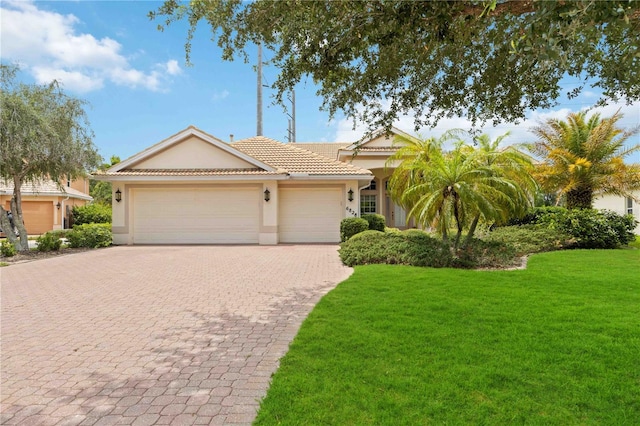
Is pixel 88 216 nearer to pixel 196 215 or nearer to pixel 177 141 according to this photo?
pixel 177 141

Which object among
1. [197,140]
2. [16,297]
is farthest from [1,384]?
[197,140]

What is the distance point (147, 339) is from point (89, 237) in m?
13.0

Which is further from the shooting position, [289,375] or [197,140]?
[197,140]

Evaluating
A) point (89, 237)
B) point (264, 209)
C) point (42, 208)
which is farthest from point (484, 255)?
point (42, 208)

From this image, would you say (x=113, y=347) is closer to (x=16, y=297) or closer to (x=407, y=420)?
(x=407, y=420)

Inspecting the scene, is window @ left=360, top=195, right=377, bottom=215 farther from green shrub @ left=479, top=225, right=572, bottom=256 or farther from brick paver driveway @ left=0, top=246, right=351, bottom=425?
brick paver driveway @ left=0, top=246, right=351, bottom=425

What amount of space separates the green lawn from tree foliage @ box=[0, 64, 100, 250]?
39.2ft

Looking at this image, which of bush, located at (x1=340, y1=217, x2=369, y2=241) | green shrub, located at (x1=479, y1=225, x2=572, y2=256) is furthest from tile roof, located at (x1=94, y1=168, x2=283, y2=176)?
green shrub, located at (x1=479, y1=225, x2=572, y2=256)

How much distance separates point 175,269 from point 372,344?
296 inches

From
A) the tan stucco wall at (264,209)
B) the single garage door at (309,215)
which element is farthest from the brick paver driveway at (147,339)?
the single garage door at (309,215)

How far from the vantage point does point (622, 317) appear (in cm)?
507

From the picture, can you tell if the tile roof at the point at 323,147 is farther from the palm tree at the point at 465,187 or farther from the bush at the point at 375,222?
the palm tree at the point at 465,187

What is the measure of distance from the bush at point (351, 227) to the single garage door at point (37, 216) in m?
22.6

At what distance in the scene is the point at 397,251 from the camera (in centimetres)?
1031
